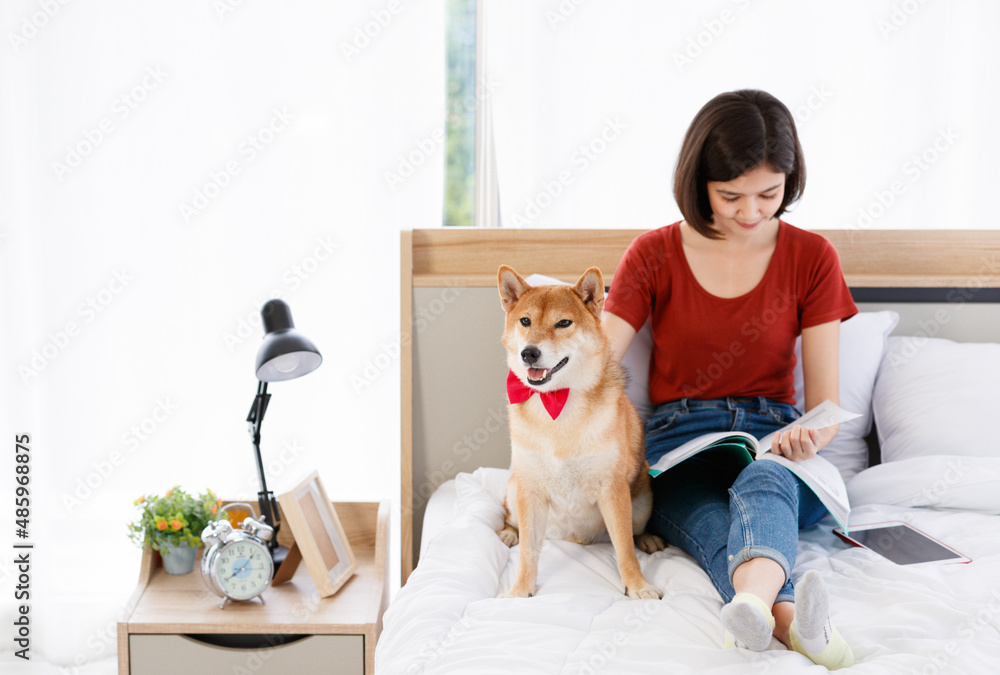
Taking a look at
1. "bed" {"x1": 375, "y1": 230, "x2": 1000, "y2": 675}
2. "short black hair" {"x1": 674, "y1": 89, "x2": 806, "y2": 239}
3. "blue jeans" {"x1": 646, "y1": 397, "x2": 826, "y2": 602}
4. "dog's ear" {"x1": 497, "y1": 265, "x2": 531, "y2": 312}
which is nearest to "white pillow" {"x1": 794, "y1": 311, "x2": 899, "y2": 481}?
"bed" {"x1": 375, "y1": 230, "x2": 1000, "y2": 675}

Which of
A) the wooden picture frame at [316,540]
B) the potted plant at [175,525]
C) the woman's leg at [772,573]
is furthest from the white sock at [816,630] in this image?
the potted plant at [175,525]

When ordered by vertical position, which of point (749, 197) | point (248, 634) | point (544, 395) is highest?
point (749, 197)

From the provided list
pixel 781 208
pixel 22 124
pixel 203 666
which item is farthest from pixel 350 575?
pixel 22 124

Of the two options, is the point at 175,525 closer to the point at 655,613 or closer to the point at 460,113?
the point at 655,613

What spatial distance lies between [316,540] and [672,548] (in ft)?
2.68

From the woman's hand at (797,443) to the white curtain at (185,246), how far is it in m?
1.19

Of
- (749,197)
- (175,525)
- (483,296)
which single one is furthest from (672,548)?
(175,525)

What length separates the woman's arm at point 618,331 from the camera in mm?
1610

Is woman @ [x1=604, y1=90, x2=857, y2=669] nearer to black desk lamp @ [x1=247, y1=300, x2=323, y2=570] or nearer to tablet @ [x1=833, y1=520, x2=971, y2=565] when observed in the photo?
tablet @ [x1=833, y1=520, x2=971, y2=565]

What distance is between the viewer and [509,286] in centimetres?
132

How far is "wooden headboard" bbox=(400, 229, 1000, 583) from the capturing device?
198 cm

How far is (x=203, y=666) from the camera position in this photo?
152 cm

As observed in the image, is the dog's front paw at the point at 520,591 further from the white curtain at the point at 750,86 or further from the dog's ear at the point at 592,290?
the white curtain at the point at 750,86

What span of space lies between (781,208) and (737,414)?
0.48m
